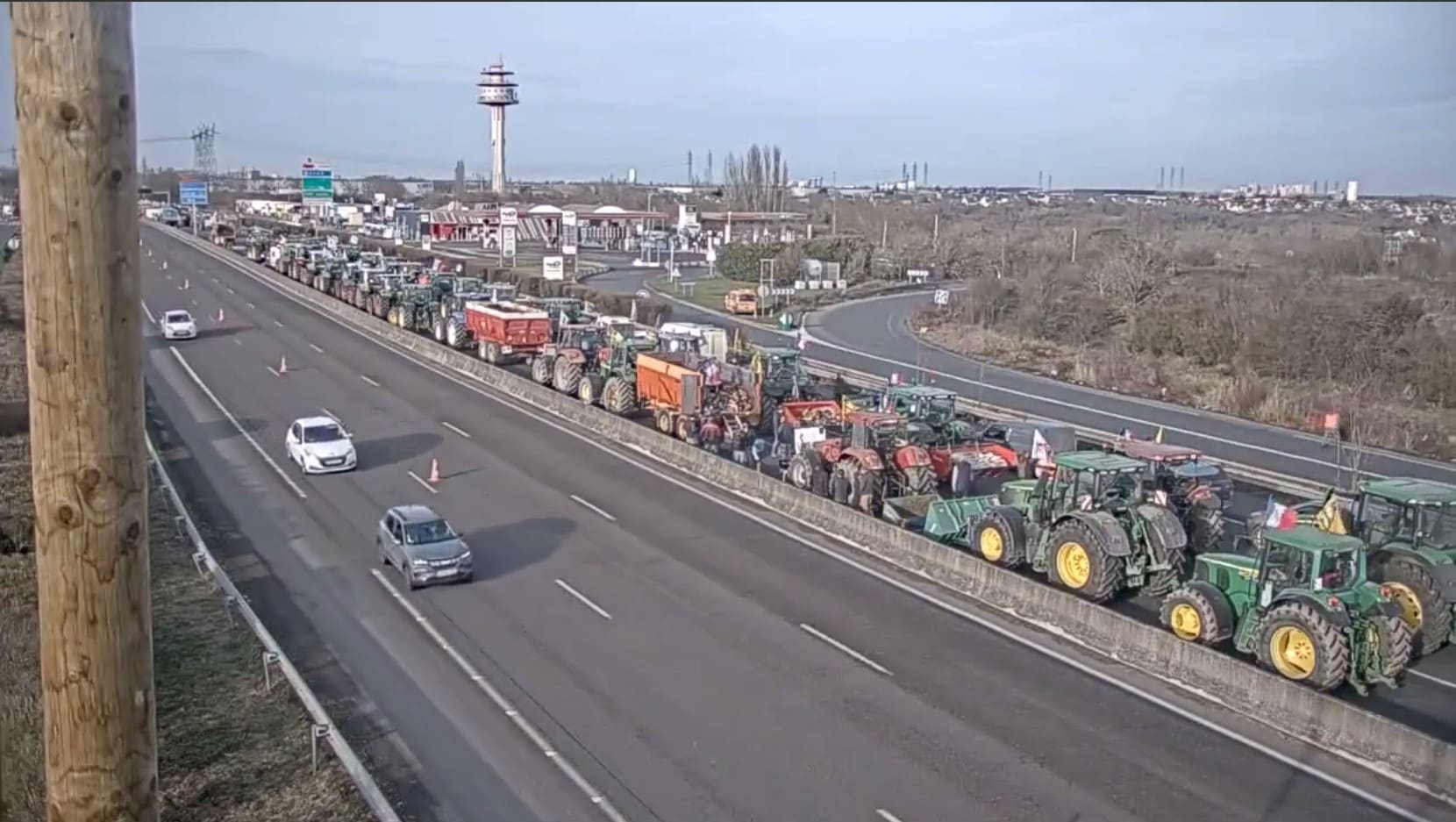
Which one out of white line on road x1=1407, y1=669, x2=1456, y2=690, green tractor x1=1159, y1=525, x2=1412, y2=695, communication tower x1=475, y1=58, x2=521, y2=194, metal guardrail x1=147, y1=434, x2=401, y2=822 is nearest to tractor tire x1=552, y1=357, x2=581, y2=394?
metal guardrail x1=147, y1=434, x2=401, y2=822

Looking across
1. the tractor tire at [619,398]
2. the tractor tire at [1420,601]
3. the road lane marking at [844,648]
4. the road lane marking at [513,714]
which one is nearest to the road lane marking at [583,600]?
the road lane marking at [513,714]

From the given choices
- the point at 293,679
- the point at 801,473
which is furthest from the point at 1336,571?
the point at 293,679

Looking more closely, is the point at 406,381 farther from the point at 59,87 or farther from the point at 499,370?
the point at 59,87

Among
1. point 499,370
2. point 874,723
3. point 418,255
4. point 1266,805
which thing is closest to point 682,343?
point 499,370

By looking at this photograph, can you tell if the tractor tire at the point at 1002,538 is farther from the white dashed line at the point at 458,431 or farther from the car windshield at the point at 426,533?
the white dashed line at the point at 458,431

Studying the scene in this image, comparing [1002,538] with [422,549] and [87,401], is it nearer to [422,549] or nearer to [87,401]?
[422,549]

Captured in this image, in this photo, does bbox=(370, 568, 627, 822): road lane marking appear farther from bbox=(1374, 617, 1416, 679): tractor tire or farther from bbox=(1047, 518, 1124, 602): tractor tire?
bbox=(1374, 617, 1416, 679): tractor tire
